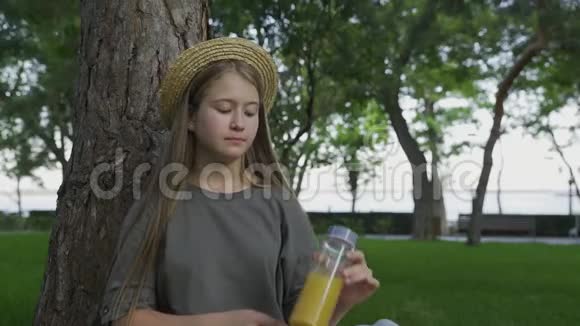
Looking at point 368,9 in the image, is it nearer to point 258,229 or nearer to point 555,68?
point 555,68

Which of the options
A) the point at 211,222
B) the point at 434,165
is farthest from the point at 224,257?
the point at 434,165

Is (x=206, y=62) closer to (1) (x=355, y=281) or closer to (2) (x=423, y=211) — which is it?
(1) (x=355, y=281)

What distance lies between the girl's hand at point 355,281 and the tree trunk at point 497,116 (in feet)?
48.6

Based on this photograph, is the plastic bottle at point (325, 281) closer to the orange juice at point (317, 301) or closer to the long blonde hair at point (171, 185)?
the orange juice at point (317, 301)

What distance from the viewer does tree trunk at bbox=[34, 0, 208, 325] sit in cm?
309

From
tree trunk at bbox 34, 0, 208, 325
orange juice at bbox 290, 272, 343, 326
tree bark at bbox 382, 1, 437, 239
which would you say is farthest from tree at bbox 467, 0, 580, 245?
orange juice at bbox 290, 272, 343, 326

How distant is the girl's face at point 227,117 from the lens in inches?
87.7

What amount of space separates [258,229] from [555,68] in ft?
50.5

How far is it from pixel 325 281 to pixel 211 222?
0.51 metres

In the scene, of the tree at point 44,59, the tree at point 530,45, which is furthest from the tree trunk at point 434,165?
the tree at point 44,59

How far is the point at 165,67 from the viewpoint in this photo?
3203 mm

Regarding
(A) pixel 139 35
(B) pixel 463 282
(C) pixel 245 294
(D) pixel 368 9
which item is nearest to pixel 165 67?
(A) pixel 139 35

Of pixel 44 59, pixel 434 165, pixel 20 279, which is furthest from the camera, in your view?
pixel 434 165

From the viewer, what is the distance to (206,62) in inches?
90.6
